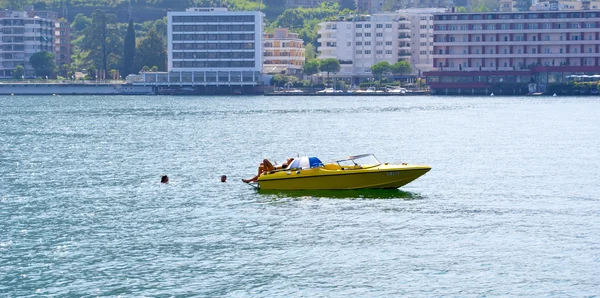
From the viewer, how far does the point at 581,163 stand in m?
88.7

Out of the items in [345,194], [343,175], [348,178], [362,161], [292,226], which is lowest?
[292,226]

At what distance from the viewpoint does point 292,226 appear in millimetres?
56594

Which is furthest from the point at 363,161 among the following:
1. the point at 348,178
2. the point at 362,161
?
the point at 348,178

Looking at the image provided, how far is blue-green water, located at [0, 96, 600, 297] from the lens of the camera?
4462 cm

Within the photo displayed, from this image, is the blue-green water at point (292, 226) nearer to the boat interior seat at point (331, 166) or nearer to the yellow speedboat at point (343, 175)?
the yellow speedboat at point (343, 175)

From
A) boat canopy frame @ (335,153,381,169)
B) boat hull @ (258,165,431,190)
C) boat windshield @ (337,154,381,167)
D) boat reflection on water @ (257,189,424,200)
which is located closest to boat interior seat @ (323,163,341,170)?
boat hull @ (258,165,431,190)

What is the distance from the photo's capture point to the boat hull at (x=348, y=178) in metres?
67.4

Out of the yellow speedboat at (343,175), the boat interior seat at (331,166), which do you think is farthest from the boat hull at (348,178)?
the boat interior seat at (331,166)

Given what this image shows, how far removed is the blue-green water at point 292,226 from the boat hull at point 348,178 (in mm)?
736

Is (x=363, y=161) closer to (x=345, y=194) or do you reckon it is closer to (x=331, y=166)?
(x=331, y=166)

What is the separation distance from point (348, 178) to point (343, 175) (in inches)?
13.7

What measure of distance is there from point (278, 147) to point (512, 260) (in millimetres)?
61216

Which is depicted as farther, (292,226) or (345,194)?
(345,194)

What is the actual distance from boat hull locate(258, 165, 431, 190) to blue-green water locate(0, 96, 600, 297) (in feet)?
2.41
